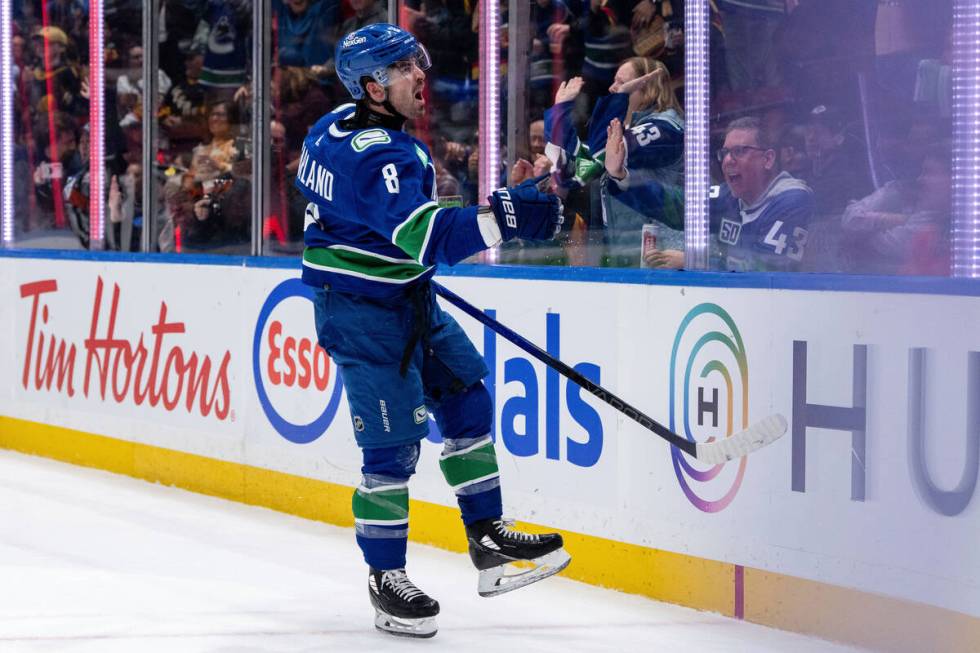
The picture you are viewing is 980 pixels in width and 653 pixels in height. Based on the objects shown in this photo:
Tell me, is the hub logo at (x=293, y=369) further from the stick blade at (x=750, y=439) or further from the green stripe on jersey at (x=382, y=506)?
the stick blade at (x=750, y=439)

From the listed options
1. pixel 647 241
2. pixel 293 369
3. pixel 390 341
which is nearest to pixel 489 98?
pixel 647 241

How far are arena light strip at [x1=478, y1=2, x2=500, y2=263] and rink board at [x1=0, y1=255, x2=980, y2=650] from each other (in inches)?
15.8

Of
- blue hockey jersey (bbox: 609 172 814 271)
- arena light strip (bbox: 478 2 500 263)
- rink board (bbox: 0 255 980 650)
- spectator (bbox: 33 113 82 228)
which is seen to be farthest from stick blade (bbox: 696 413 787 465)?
spectator (bbox: 33 113 82 228)

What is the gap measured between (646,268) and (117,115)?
327 centimetres

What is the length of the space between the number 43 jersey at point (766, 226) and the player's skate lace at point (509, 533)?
0.98 m

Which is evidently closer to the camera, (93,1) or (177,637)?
(177,637)

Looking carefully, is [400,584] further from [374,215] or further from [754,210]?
[754,210]

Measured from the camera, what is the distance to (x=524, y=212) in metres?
3.14

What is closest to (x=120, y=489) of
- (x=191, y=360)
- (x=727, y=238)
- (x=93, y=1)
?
(x=191, y=360)

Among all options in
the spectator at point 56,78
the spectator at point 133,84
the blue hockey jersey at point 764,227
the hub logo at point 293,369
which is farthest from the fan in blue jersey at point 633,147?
the spectator at point 56,78

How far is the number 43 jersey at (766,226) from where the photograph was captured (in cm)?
388

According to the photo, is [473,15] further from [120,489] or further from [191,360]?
[120,489]

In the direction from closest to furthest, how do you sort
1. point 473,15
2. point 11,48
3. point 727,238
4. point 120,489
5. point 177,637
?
1. point 177,637
2. point 727,238
3. point 473,15
4. point 120,489
5. point 11,48

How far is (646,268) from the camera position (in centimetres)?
423
